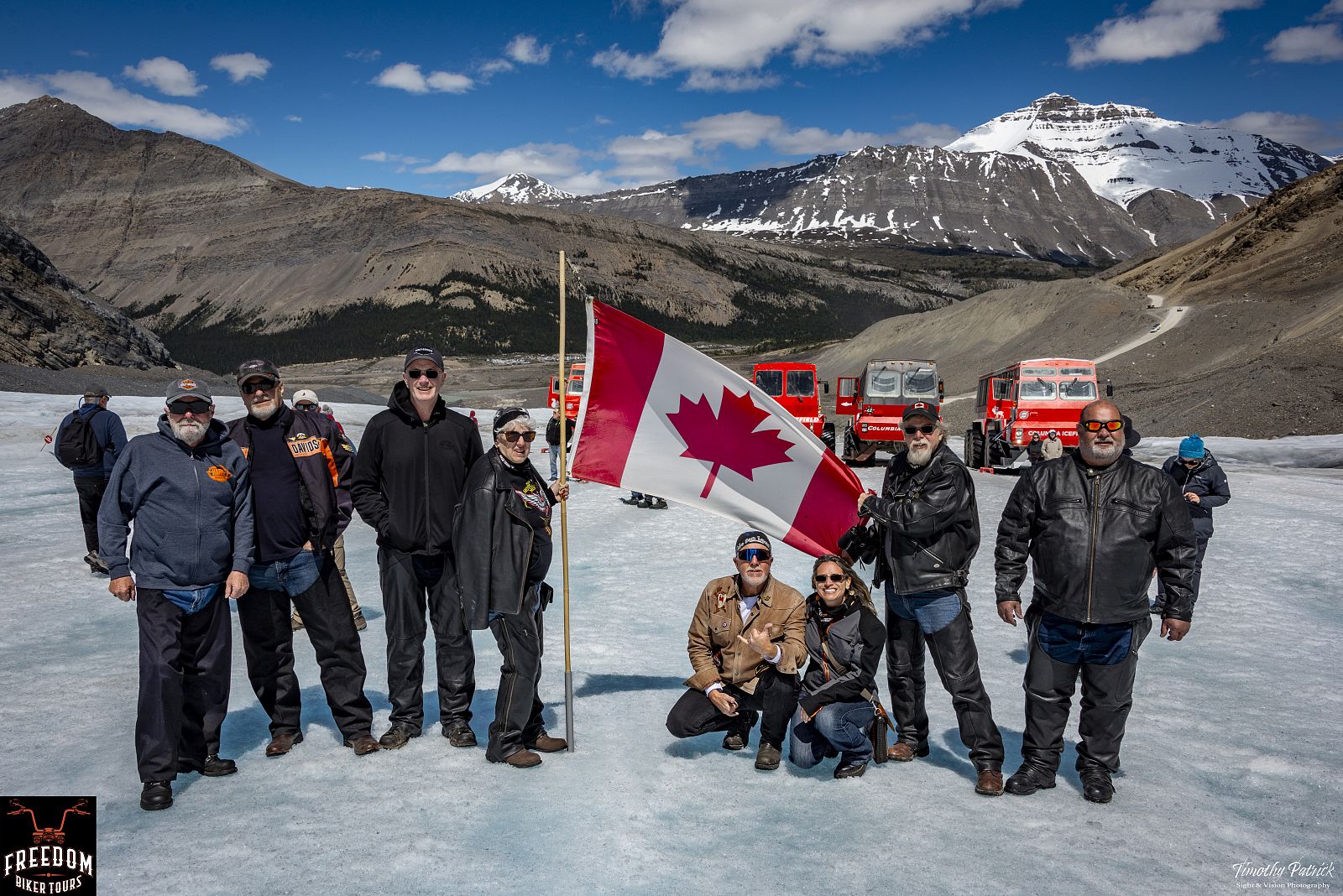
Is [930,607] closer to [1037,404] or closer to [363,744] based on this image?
[363,744]

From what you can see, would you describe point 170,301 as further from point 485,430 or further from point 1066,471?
point 1066,471

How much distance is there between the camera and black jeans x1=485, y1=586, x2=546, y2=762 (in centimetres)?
504

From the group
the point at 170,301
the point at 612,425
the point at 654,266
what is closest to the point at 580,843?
the point at 612,425

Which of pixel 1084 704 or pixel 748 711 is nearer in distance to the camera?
pixel 1084 704

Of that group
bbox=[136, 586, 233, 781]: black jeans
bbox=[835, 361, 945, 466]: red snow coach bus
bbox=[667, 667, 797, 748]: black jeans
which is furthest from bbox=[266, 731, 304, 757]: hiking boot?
bbox=[835, 361, 945, 466]: red snow coach bus

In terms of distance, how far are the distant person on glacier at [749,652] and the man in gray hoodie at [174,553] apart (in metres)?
2.51

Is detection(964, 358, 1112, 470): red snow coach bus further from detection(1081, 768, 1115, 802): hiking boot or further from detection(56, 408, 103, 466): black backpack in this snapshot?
detection(56, 408, 103, 466): black backpack

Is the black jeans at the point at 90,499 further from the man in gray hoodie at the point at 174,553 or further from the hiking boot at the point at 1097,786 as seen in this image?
the hiking boot at the point at 1097,786

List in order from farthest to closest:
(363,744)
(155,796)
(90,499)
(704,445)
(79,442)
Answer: (90,499)
(79,442)
(704,445)
(363,744)
(155,796)

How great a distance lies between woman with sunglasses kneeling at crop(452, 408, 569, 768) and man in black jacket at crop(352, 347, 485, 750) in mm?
207

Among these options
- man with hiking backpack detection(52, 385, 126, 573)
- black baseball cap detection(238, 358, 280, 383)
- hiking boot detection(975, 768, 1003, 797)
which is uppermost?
black baseball cap detection(238, 358, 280, 383)

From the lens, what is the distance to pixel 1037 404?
2142 cm

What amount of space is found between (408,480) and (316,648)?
3.62 feet

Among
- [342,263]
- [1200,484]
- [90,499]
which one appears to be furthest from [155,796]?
[342,263]
